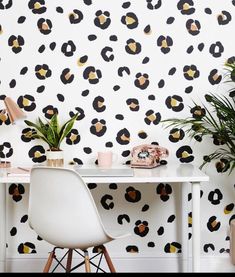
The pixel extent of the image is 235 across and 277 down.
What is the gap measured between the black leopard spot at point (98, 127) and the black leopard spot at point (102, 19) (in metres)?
0.61

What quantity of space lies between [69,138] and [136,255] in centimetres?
90

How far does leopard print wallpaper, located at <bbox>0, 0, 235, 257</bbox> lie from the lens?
323 cm

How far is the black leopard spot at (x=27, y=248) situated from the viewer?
3.29 metres

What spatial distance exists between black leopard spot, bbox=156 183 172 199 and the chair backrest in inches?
39.0

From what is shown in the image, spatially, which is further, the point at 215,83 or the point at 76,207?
the point at 215,83

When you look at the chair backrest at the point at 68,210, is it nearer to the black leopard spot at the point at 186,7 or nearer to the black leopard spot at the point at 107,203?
the black leopard spot at the point at 107,203

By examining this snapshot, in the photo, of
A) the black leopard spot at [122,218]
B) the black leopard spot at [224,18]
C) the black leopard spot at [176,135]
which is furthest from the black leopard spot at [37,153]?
the black leopard spot at [224,18]

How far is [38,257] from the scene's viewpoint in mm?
3279

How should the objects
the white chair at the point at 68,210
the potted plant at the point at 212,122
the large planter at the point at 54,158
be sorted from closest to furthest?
the white chair at the point at 68,210 < the large planter at the point at 54,158 < the potted plant at the point at 212,122

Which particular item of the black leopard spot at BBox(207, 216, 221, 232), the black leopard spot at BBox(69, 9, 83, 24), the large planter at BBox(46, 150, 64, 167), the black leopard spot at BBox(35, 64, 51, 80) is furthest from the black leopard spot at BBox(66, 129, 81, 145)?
the black leopard spot at BBox(207, 216, 221, 232)

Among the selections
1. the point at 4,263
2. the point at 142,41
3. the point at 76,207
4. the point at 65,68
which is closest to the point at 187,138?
the point at 142,41

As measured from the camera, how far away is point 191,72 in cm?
324

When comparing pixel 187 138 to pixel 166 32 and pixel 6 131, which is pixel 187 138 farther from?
pixel 6 131

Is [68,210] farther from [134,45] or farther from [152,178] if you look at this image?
[134,45]
